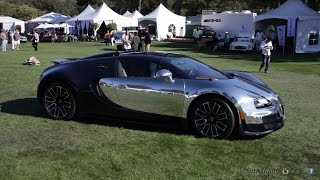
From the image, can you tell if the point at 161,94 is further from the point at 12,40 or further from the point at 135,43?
the point at 12,40

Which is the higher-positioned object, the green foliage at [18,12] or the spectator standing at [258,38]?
the green foliage at [18,12]

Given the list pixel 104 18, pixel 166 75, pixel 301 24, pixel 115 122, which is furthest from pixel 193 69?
pixel 104 18

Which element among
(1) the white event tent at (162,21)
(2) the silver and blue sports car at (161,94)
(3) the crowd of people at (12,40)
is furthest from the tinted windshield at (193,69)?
(1) the white event tent at (162,21)

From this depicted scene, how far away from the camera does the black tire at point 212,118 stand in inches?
266

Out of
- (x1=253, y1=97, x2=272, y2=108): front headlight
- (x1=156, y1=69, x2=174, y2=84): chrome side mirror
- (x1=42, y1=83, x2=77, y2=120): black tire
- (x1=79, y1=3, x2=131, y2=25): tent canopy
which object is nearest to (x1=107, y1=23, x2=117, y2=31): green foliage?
(x1=79, y1=3, x2=131, y2=25): tent canopy

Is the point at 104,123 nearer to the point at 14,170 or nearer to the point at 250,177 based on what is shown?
the point at 14,170

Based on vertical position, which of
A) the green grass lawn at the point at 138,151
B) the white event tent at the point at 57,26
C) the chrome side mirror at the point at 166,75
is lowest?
the green grass lawn at the point at 138,151

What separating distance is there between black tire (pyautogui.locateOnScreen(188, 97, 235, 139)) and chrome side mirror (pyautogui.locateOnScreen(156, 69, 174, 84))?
0.54 m

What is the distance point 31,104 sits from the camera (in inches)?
382

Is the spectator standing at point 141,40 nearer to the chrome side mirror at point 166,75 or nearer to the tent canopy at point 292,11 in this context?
the tent canopy at point 292,11

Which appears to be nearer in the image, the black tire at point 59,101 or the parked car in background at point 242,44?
the black tire at point 59,101

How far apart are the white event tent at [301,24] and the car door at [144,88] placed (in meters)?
27.0

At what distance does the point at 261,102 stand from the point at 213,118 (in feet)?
2.48

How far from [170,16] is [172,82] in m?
→ 44.8
